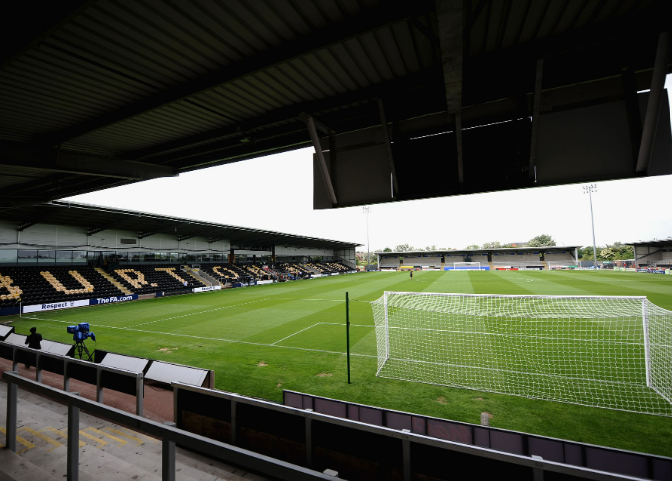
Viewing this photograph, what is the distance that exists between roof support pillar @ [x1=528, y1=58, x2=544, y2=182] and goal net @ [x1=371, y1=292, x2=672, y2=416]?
17.8 feet

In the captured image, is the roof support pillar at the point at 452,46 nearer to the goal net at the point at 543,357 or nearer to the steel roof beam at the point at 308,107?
the steel roof beam at the point at 308,107

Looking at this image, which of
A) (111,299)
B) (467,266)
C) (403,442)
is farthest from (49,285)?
(467,266)

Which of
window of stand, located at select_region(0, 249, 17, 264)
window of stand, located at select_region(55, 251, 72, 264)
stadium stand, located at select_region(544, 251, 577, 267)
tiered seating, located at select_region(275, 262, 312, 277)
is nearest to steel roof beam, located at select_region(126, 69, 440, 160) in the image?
window of stand, located at select_region(0, 249, 17, 264)

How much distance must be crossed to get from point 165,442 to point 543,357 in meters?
12.2

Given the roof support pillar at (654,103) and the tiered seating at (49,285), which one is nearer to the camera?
the roof support pillar at (654,103)

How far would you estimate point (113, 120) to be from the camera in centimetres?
561

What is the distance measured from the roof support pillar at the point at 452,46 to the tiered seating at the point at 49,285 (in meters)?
29.6

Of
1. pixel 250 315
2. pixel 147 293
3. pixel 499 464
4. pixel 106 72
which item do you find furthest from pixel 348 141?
pixel 147 293

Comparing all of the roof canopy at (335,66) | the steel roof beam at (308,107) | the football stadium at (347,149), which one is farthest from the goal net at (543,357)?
the steel roof beam at (308,107)

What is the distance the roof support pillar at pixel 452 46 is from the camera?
2.59 metres

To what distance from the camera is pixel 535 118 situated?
3867 millimetres

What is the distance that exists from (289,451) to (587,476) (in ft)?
11.9

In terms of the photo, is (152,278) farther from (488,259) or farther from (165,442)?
(488,259)

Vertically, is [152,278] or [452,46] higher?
[452,46]
